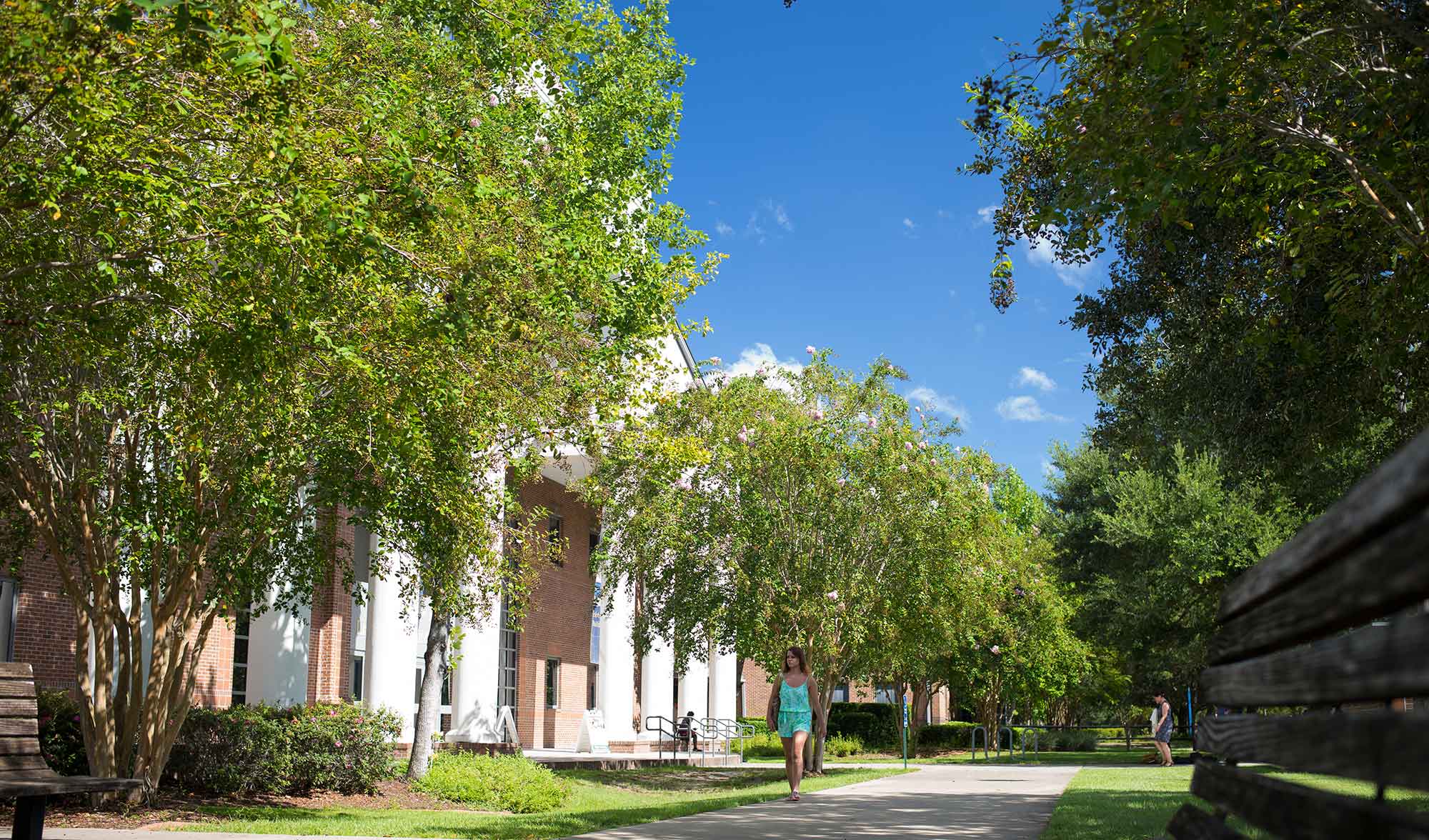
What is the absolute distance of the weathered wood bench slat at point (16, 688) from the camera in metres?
7.46

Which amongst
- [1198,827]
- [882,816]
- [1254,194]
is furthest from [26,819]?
[1254,194]

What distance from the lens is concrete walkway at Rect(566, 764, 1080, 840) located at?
10.3 m

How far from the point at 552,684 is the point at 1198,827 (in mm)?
31919

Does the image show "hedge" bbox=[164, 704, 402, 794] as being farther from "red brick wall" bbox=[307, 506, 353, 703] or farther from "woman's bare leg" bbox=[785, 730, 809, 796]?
"red brick wall" bbox=[307, 506, 353, 703]

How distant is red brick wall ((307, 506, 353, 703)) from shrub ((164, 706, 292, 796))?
350 inches

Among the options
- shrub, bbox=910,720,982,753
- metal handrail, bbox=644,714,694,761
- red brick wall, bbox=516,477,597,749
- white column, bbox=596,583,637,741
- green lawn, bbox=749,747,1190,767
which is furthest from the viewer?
shrub, bbox=910,720,982,753

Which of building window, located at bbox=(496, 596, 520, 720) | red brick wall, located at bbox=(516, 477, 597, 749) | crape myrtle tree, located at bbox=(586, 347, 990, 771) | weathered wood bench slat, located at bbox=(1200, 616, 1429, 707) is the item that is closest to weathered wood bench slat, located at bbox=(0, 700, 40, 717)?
weathered wood bench slat, located at bbox=(1200, 616, 1429, 707)

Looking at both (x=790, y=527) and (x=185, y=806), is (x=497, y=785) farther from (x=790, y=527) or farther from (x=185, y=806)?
(x=790, y=527)

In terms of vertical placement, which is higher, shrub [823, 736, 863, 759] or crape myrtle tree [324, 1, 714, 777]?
crape myrtle tree [324, 1, 714, 777]

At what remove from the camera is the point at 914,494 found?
22.8 meters

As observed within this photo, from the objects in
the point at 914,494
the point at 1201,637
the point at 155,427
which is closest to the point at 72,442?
the point at 155,427

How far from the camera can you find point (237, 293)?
336 inches

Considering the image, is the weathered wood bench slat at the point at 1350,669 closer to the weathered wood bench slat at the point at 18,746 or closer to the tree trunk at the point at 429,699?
the weathered wood bench slat at the point at 18,746

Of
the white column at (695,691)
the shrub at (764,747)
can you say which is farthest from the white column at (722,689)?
the shrub at (764,747)
